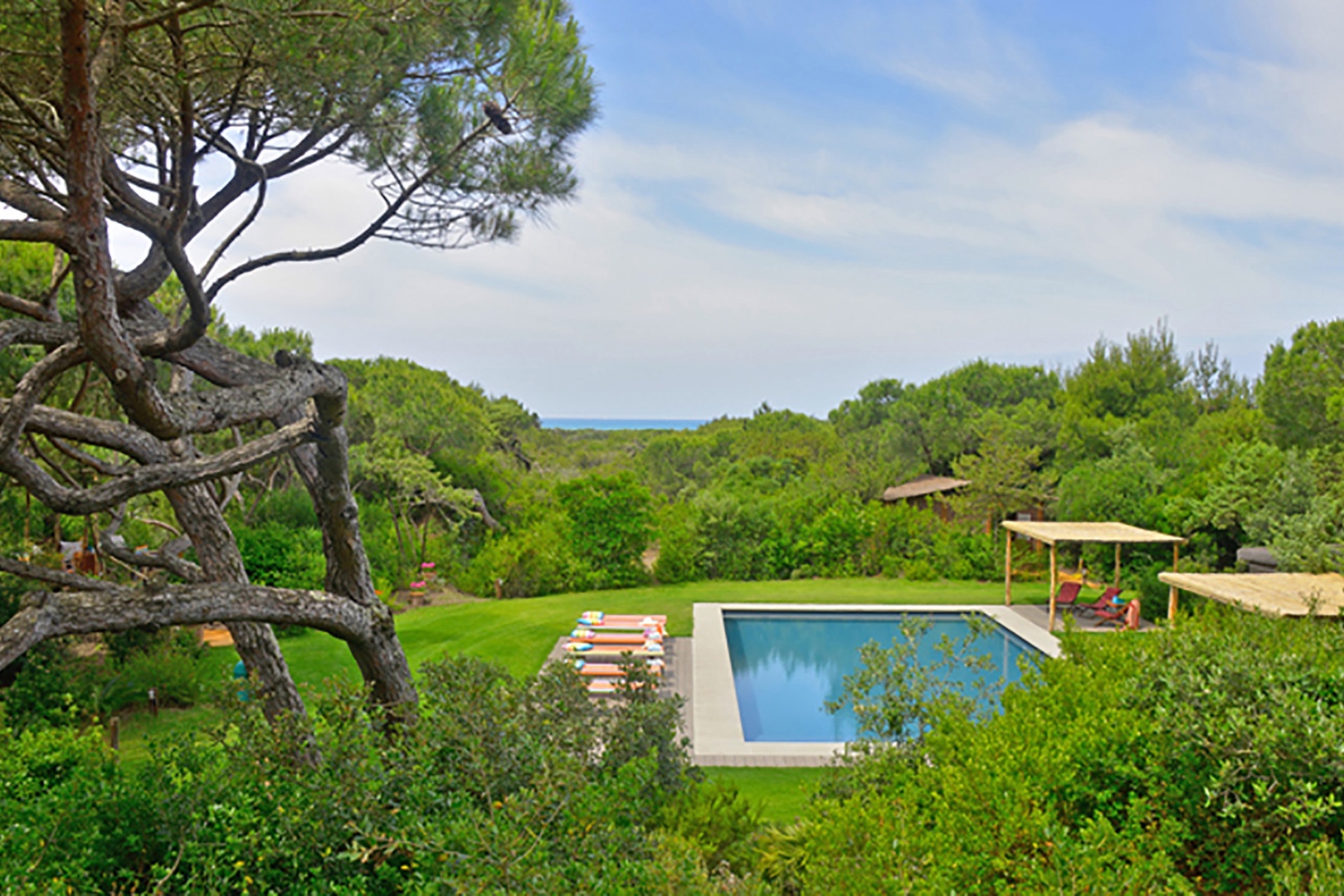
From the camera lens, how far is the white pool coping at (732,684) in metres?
7.45

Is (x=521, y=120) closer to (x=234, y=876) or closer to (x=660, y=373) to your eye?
(x=234, y=876)

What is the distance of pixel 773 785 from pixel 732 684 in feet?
9.70

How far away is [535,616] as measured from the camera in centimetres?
1330

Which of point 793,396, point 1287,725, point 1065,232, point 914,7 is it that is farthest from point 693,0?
point 793,396

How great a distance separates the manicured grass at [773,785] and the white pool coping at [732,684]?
0.49 ft

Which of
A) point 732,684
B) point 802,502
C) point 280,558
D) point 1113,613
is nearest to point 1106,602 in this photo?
point 1113,613

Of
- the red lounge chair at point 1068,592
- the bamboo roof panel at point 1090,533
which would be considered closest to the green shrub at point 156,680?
the bamboo roof panel at point 1090,533

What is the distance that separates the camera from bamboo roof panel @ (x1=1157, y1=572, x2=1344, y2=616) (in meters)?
8.15

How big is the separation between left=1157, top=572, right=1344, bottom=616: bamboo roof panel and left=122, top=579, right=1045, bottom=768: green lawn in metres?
4.58

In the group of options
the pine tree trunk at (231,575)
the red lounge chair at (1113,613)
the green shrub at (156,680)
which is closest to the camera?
the pine tree trunk at (231,575)

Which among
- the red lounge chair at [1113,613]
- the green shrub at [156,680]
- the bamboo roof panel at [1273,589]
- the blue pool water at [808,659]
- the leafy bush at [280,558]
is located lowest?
the blue pool water at [808,659]

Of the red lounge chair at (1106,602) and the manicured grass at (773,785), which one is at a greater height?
the red lounge chair at (1106,602)

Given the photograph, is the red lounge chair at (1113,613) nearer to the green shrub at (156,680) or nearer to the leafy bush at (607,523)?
the leafy bush at (607,523)

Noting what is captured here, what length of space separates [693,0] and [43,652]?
1085 centimetres
